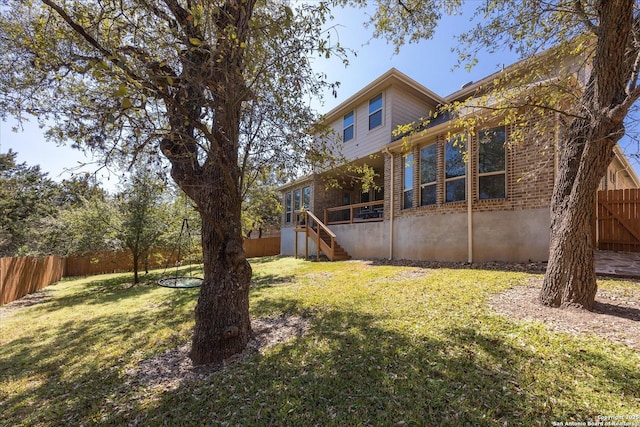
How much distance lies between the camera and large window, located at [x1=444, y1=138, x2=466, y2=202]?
8281 mm

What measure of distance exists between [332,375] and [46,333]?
20.6 feet

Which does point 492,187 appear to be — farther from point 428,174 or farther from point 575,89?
point 575,89

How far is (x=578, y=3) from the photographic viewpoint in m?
3.80

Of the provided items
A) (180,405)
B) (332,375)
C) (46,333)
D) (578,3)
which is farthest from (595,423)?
(46,333)

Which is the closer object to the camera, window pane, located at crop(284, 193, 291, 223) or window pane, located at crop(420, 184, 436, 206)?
window pane, located at crop(420, 184, 436, 206)

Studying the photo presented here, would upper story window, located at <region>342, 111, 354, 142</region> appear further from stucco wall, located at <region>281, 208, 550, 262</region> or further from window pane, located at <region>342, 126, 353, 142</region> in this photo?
stucco wall, located at <region>281, 208, 550, 262</region>

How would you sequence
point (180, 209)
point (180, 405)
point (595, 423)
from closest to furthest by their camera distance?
point (595, 423) < point (180, 405) < point (180, 209)

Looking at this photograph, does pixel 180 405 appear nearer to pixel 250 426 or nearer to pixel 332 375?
pixel 250 426

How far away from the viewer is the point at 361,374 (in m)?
2.74

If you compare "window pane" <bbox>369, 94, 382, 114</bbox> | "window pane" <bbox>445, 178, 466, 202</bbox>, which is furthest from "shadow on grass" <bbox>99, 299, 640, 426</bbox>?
"window pane" <bbox>369, 94, 382, 114</bbox>

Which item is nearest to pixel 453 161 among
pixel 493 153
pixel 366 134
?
pixel 493 153

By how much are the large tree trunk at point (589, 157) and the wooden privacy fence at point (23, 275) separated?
47.2 feet

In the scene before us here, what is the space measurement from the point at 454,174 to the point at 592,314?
18.6ft

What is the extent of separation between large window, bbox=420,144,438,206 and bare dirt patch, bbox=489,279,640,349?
16.1 ft
